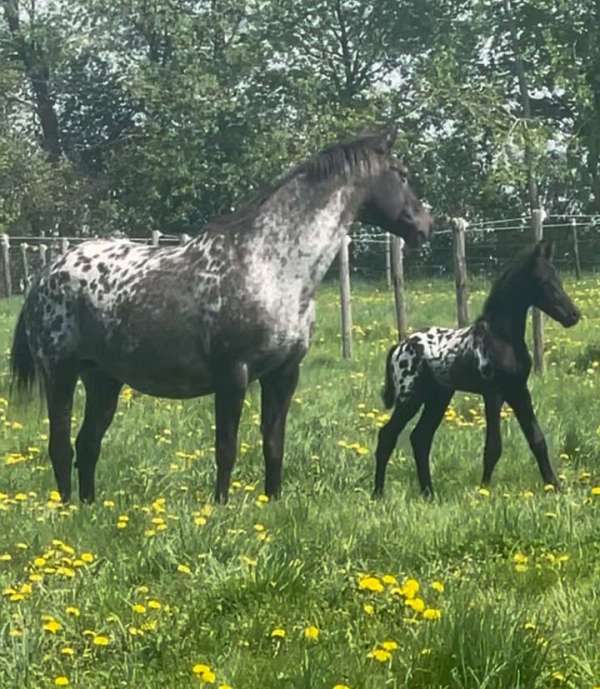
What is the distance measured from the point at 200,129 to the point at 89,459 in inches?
1311

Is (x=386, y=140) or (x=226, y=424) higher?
(x=386, y=140)

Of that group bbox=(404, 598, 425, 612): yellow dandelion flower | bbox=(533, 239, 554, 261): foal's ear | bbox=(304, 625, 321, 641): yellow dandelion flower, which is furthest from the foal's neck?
bbox=(304, 625, 321, 641): yellow dandelion flower

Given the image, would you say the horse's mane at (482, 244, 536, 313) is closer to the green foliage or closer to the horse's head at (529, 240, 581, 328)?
the horse's head at (529, 240, 581, 328)

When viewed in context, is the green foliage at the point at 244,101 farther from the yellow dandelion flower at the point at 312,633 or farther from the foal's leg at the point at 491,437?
the yellow dandelion flower at the point at 312,633

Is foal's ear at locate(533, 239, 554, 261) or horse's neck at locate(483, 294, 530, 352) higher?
foal's ear at locate(533, 239, 554, 261)

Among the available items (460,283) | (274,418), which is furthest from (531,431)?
(460,283)

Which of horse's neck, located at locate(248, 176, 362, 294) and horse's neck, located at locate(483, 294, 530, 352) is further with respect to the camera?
horse's neck, located at locate(483, 294, 530, 352)

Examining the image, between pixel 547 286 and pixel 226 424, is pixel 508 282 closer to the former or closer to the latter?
pixel 547 286

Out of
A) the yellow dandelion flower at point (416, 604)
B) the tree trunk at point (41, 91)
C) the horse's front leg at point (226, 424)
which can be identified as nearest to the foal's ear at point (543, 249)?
the horse's front leg at point (226, 424)

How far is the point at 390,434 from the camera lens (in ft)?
27.5

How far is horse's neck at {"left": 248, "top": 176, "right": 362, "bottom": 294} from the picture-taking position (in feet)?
25.0

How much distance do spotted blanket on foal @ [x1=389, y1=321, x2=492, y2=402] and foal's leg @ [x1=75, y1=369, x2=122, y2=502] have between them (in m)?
1.90

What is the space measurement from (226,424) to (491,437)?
5.72ft

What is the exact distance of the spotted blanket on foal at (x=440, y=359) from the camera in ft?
26.8
